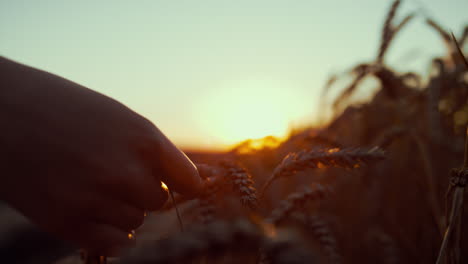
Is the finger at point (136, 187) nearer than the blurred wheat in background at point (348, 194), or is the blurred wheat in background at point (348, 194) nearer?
the blurred wheat in background at point (348, 194)

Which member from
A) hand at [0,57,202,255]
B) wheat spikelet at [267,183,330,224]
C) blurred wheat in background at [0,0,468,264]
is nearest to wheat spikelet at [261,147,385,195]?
blurred wheat in background at [0,0,468,264]

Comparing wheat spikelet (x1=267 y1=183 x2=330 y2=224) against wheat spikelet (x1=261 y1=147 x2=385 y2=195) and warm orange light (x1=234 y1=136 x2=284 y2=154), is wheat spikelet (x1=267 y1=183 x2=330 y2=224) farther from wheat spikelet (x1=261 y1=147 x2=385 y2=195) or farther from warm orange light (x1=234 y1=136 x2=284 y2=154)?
warm orange light (x1=234 y1=136 x2=284 y2=154)

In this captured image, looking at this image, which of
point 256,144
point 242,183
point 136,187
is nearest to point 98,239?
point 136,187

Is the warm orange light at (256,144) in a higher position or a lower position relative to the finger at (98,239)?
Answer: higher

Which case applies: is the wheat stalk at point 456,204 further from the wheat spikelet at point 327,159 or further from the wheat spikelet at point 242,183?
the wheat spikelet at point 242,183

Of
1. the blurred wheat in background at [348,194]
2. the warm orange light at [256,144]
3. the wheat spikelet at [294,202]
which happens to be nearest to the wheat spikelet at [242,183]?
the blurred wheat in background at [348,194]

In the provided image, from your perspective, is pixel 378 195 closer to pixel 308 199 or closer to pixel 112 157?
pixel 308 199

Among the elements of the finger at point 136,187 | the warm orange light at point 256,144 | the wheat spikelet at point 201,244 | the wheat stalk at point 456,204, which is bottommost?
the wheat stalk at point 456,204
